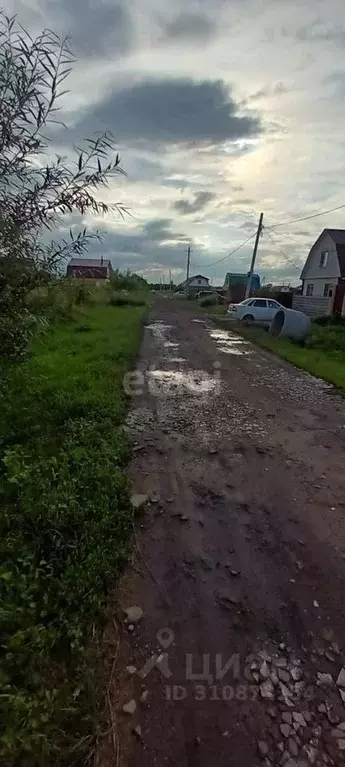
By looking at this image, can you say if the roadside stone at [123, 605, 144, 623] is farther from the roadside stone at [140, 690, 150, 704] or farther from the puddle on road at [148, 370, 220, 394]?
the puddle on road at [148, 370, 220, 394]

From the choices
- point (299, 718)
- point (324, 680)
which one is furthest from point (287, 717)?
point (324, 680)

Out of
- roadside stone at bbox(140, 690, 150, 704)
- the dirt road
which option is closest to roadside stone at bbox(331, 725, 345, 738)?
the dirt road

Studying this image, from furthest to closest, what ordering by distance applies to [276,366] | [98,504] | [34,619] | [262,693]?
1. [276,366]
2. [98,504]
3. [34,619]
4. [262,693]

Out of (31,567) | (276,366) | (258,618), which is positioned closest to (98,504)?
(31,567)

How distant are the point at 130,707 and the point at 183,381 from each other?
6421mm

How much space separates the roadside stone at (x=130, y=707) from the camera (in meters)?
1.86

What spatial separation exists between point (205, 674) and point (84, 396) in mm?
4273

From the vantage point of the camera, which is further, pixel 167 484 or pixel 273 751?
pixel 167 484

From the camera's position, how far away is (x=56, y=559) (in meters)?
2.59

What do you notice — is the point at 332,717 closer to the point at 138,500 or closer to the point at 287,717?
the point at 287,717

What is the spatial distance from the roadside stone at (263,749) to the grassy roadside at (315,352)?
6.77 metres

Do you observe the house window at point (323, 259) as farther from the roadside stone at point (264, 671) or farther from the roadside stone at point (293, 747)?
the roadside stone at point (293, 747)

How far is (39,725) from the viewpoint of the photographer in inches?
66.2

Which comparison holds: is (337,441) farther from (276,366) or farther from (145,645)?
(276,366)
